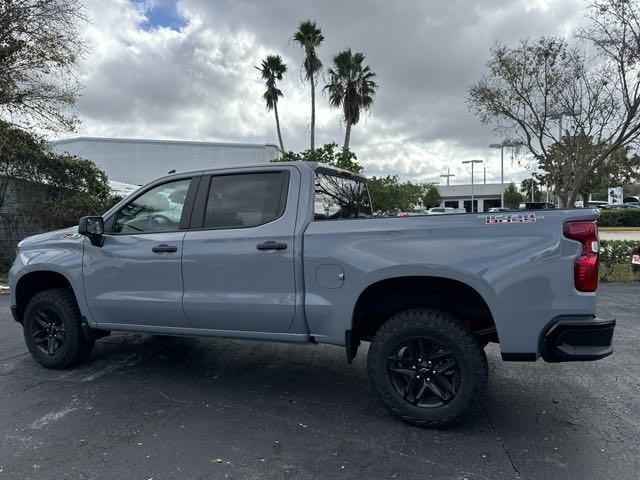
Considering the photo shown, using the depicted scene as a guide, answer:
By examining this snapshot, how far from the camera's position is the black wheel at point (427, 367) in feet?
10.4

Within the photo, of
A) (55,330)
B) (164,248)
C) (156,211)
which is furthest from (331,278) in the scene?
(55,330)

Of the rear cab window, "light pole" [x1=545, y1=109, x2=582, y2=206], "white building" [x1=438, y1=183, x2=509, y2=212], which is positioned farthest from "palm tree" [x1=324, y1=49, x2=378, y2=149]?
"white building" [x1=438, y1=183, x2=509, y2=212]

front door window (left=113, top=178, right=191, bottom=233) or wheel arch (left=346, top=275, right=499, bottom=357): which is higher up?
front door window (left=113, top=178, right=191, bottom=233)

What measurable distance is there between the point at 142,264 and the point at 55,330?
145 centimetres

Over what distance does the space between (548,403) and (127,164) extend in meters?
29.6

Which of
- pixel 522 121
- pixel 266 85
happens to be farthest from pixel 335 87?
pixel 522 121

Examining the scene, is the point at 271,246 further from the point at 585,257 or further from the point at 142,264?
the point at 585,257

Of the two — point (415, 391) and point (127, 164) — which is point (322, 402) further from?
point (127, 164)

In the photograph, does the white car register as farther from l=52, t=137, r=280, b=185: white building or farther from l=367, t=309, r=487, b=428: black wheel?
l=52, t=137, r=280, b=185: white building

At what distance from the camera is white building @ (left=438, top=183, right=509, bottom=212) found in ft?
233

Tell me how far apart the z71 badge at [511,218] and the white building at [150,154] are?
25.7m

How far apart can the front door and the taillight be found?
294cm

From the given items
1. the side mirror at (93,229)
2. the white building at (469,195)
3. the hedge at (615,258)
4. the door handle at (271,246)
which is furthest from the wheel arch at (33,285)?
the white building at (469,195)

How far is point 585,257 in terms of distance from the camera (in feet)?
9.57
